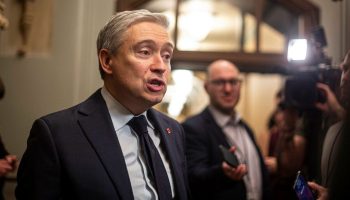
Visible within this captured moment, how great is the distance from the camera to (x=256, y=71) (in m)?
2.75

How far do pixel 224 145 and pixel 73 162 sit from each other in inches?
44.1

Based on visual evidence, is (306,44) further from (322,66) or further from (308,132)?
(308,132)

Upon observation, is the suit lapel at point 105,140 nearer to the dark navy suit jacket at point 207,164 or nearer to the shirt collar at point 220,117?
the dark navy suit jacket at point 207,164

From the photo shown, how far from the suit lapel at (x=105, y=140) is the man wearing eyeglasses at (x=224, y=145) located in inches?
29.0

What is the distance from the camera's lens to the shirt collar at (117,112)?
4.12 feet

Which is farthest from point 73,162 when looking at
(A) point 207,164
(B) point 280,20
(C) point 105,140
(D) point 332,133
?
(B) point 280,20

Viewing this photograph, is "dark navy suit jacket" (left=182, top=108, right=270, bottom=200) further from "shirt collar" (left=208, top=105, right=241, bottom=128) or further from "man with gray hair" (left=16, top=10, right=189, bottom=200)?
"man with gray hair" (left=16, top=10, right=189, bottom=200)

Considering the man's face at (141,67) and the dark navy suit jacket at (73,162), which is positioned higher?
the man's face at (141,67)

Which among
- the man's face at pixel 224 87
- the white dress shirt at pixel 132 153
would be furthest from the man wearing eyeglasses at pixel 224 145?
the white dress shirt at pixel 132 153

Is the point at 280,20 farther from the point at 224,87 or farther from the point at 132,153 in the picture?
the point at 132,153

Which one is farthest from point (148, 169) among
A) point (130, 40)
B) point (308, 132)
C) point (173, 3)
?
point (173, 3)

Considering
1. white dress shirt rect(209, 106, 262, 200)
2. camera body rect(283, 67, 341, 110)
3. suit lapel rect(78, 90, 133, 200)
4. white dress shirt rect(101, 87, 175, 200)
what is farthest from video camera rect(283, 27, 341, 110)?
suit lapel rect(78, 90, 133, 200)

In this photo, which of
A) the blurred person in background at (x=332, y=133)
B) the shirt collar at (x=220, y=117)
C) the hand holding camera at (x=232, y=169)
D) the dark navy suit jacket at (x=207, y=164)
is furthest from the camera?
the shirt collar at (x=220, y=117)

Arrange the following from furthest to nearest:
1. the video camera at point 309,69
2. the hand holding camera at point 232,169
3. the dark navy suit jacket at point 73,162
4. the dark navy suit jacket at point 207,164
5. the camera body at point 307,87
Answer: the dark navy suit jacket at point 207,164 → the hand holding camera at point 232,169 → the video camera at point 309,69 → the camera body at point 307,87 → the dark navy suit jacket at point 73,162
